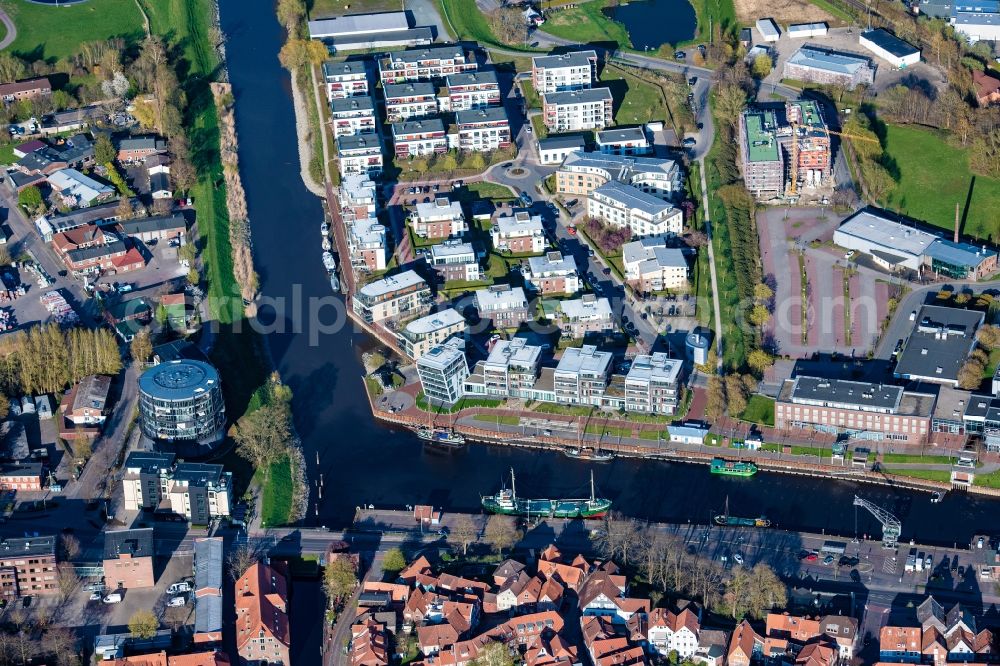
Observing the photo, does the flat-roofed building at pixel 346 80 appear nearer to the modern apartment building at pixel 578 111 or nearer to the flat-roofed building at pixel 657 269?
the modern apartment building at pixel 578 111

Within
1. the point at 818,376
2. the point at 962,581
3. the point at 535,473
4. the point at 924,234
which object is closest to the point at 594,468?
the point at 535,473

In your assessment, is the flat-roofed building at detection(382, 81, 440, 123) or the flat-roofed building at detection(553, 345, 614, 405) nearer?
the flat-roofed building at detection(553, 345, 614, 405)

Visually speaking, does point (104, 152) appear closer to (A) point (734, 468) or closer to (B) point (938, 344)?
(A) point (734, 468)

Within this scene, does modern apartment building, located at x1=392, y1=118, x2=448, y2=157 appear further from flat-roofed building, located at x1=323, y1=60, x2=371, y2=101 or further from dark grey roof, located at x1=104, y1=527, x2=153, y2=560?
dark grey roof, located at x1=104, y1=527, x2=153, y2=560

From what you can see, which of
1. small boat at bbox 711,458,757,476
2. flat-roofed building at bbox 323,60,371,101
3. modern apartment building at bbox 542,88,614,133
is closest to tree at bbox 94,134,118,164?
flat-roofed building at bbox 323,60,371,101

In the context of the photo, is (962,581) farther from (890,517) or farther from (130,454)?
(130,454)
